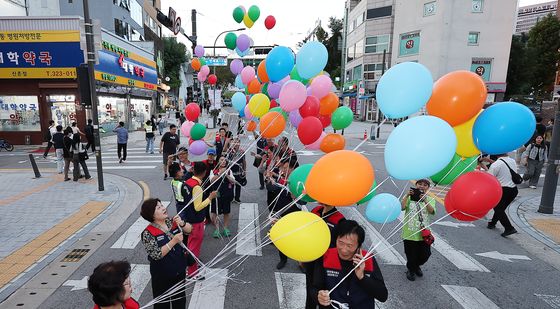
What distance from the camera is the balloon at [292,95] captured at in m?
5.39

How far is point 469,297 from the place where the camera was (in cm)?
443

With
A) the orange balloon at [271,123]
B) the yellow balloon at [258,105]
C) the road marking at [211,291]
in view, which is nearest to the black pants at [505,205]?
the orange balloon at [271,123]

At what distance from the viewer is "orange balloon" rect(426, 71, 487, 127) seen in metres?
3.16

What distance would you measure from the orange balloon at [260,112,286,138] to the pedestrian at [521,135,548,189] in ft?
29.1

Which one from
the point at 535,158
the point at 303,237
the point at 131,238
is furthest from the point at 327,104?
the point at 535,158

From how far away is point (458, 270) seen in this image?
5.19 m

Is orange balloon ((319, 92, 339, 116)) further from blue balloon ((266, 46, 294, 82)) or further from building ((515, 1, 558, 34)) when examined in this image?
building ((515, 1, 558, 34))

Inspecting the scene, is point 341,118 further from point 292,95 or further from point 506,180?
point 506,180

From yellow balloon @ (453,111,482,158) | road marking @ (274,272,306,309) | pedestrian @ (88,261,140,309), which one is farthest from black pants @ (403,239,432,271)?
pedestrian @ (88,261,140,309)

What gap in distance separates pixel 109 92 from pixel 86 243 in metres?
18.7

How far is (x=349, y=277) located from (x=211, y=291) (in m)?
2.55

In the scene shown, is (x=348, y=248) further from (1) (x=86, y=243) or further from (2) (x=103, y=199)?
(2) (x=103, y=199)

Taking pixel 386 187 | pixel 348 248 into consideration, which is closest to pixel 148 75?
pixel 386 187

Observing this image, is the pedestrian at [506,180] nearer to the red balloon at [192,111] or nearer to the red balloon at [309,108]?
the red balloon at [309,108]
